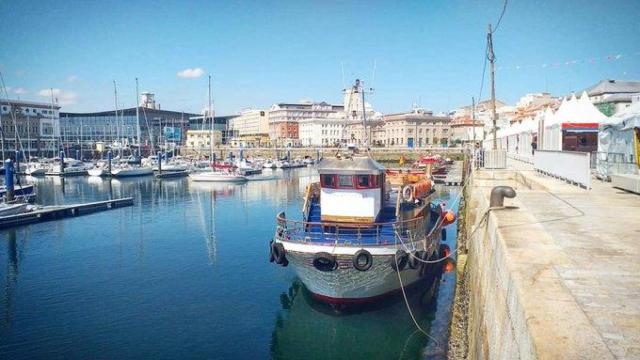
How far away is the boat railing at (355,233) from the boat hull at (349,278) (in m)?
0.60

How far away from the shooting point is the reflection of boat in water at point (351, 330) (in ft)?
Result: 56.6

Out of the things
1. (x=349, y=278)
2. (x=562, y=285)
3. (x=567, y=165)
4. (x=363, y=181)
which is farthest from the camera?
(x=567, y=165)

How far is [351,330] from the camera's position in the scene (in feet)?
61.3

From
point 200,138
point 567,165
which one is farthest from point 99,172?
point 567,165

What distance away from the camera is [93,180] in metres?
87.9

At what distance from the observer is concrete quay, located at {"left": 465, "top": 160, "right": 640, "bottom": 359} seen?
5969 mm

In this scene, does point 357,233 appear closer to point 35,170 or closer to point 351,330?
point 351,330

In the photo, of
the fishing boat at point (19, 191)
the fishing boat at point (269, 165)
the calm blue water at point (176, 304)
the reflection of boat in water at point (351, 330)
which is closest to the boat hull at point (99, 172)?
the fishing boat at point (19, 191)

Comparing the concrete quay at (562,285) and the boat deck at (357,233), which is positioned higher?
the concrete quay at (562,285)

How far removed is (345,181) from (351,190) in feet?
1.64

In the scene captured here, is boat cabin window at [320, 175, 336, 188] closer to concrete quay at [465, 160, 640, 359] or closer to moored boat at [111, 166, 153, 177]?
concrete quay at [465, 160, 640, 359]

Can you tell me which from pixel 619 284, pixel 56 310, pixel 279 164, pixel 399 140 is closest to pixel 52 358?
pixel 56 310

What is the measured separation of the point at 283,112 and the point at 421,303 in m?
180

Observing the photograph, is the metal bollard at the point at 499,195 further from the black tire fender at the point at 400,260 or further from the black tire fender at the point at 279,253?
the black tire fender at the point at 279,253
